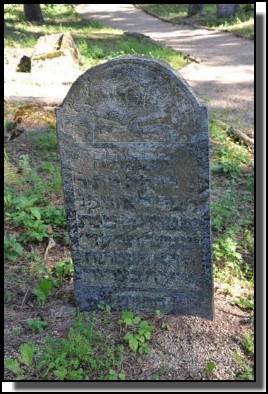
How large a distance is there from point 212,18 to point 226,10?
3.12 ft

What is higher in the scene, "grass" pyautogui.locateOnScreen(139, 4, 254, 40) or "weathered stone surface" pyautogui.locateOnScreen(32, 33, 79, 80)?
"grass" pyautogui.locateOnScreen(139, 4, 254, 40)

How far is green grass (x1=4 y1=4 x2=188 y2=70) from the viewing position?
37.2 feet

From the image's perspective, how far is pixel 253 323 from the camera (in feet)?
11.4

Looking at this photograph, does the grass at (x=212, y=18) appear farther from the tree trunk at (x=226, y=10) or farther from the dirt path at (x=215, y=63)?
the dirt path at (x=215, y=63)

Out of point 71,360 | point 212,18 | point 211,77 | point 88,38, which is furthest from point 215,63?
point 71,360

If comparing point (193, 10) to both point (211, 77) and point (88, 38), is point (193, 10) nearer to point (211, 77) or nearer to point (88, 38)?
point (88, 38)

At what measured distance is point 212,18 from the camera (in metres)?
19.9

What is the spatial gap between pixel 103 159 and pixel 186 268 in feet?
2.87

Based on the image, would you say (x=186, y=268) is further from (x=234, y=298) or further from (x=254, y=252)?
(x=254, y=252)

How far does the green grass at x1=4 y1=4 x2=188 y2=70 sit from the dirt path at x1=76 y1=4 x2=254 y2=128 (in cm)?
77

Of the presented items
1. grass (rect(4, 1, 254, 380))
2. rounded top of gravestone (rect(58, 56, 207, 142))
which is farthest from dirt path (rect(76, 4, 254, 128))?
rounded top of gravestone (rect(58, 56, 207, 142))

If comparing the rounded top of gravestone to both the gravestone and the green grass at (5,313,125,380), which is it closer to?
the gravestone

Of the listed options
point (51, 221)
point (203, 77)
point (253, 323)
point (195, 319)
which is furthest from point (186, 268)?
point (203, 77)

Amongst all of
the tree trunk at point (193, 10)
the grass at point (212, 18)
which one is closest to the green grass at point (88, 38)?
the grass at point (212, 18)
